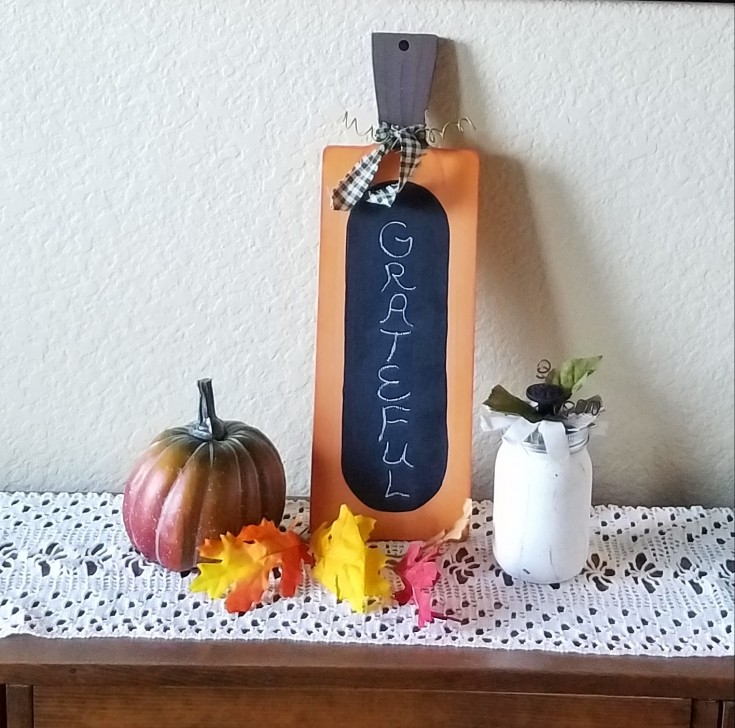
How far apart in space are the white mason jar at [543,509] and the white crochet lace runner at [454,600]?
0.02 m

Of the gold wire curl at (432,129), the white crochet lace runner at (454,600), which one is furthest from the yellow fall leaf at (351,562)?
the gold wire curl at (432,129)

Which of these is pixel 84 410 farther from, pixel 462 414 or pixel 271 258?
pixel 462 414

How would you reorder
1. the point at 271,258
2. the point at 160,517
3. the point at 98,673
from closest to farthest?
the point at 98,673
the point at 160,517
the point at 271,258

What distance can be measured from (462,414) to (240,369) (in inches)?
8.9

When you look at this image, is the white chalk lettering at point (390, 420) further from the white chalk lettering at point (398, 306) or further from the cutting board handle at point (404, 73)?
the cutting board handle at point (404, 73)

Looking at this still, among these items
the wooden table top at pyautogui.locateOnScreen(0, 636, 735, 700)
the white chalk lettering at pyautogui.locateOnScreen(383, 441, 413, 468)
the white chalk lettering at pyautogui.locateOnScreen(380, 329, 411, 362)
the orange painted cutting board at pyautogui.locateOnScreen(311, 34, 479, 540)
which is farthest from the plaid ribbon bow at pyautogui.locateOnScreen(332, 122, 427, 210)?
the wooden table top at pyautogui.locateOnScreen(0, 636, 735, 700)

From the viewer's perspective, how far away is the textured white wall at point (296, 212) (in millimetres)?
833

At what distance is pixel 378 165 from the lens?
828 millimetres

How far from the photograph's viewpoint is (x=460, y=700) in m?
0.70

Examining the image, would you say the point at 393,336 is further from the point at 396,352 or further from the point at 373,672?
the point at 373,672

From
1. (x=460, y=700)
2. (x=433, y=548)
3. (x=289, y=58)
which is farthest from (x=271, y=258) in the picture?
(x=460, y=700)

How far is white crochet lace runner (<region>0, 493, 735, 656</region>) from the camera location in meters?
0.73

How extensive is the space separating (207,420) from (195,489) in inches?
2.5

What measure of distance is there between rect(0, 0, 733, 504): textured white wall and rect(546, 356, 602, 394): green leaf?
0.13 m
